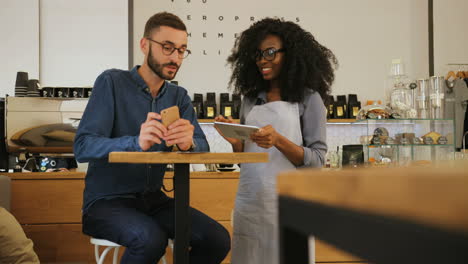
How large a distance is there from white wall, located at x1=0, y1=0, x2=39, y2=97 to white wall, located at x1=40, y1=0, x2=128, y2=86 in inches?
4.8

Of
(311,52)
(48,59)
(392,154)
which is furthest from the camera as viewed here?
(48,59)

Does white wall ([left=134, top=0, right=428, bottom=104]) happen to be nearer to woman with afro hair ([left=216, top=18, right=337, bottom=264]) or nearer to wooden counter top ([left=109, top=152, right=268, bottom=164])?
woman with afro hair ([left=216, top=18, right=337, bottom=264])

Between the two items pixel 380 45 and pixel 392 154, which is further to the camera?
pixel 380 45

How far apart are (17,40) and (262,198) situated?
3.63m

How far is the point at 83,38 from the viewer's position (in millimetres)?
4938

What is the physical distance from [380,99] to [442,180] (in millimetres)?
5268

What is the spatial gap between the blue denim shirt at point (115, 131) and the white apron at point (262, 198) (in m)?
0.26

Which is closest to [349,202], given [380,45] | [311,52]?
[311,52]

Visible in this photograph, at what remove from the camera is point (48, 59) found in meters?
4.89

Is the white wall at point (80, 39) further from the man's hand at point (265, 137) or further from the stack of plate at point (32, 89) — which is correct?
the man's hand at point (265, 137)

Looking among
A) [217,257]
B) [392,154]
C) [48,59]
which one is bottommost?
[217,257]

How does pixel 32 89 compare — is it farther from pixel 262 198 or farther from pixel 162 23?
pixel 262 198

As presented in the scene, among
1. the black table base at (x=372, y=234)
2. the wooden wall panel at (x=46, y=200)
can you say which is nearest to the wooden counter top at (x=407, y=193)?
the black table base at (x=372, y=234)

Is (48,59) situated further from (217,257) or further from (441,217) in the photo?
(441,217)
